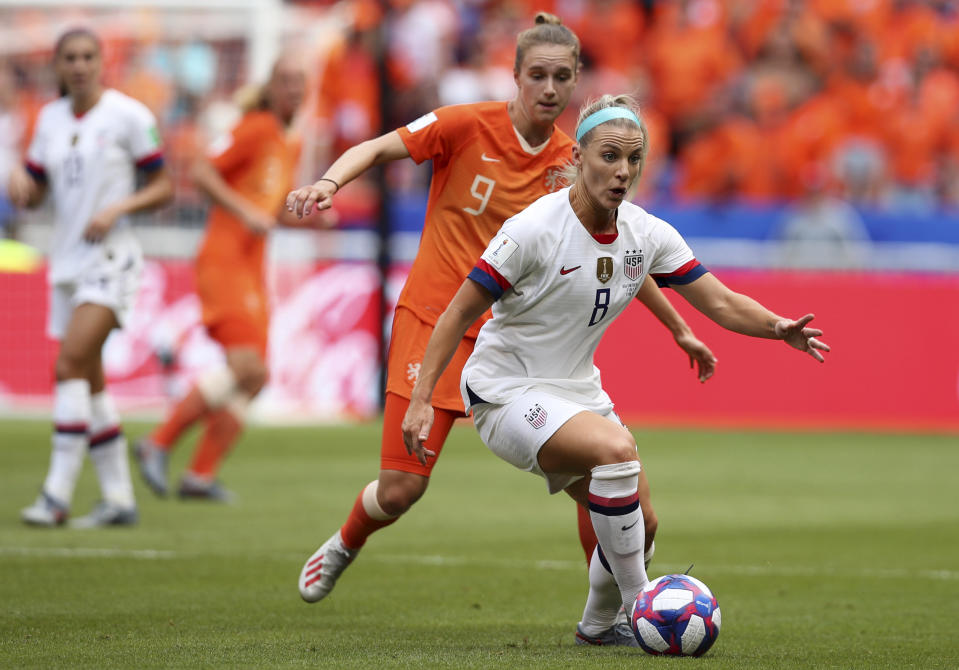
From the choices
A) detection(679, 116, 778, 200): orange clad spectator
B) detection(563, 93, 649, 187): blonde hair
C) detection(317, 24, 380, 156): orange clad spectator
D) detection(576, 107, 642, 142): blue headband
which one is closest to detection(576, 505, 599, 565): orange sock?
detection(563, 93, 649, 187): blonde hair

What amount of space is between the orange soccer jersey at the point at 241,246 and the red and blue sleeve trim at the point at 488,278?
5444 mm

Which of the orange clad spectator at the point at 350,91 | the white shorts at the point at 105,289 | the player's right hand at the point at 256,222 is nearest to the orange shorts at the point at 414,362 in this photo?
the white shorts at the point at 105,289

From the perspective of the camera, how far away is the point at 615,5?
2173cm

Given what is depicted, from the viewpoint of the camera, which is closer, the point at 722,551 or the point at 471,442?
the point at 722,551

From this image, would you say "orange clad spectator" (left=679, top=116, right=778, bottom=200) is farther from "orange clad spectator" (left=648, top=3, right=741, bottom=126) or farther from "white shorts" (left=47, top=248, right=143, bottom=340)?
"white shorts" (left=47, top=248, right=143, bottom=340)

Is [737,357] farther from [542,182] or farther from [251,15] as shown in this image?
[542,182]

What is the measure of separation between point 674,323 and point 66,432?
426 cm

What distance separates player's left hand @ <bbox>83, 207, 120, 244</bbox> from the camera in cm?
880

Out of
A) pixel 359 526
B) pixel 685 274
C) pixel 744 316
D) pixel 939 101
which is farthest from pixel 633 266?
pixel 939 101

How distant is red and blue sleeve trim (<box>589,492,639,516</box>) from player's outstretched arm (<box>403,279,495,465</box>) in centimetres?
62

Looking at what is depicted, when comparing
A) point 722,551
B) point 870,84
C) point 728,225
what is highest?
point 870,84

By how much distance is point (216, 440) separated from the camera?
10.7 m

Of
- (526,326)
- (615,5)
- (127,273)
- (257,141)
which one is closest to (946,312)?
(615,5)

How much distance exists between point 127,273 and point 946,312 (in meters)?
10.2
